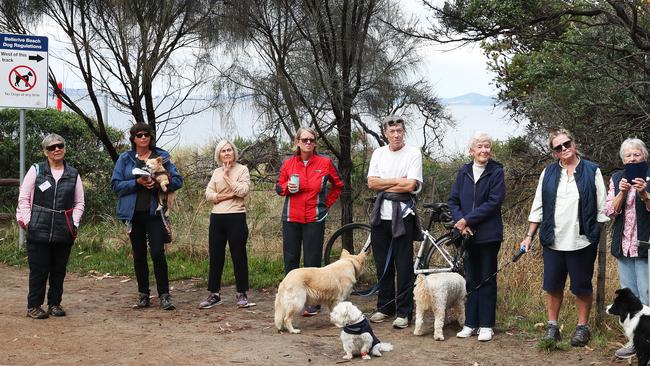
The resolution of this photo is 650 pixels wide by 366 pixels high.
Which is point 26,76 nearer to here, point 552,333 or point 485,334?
point 485,334

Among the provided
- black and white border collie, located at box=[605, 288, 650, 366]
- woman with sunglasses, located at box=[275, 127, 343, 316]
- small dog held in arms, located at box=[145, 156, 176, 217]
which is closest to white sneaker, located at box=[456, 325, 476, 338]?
black and white border collie, located at box=[605, 288, 650, 366]

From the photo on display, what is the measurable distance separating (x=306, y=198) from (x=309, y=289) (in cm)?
105

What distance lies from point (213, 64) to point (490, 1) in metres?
3.90

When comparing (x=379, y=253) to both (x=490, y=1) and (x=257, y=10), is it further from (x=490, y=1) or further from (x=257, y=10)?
(x=490, y=1)

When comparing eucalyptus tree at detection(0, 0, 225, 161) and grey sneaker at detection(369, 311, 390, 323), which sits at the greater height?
eucalyptus tree at detection(0, 0, 225, 161)

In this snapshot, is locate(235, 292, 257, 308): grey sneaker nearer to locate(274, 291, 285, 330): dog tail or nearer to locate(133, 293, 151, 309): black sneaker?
locate(133, 293, 151, 309): black sneaker

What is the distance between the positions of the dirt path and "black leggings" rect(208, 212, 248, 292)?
1.04 feet

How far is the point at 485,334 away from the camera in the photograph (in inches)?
260

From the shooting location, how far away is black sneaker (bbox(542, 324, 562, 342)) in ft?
20.8

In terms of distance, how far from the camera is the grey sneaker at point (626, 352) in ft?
19.0

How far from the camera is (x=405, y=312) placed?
23.5 ft

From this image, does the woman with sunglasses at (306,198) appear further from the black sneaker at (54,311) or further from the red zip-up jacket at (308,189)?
the black sneaker at (54,311)

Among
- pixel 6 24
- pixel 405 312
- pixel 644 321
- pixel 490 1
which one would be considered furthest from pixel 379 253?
pixel 6 24

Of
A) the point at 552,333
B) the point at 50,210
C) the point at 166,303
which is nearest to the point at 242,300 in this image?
the point at 166,303
